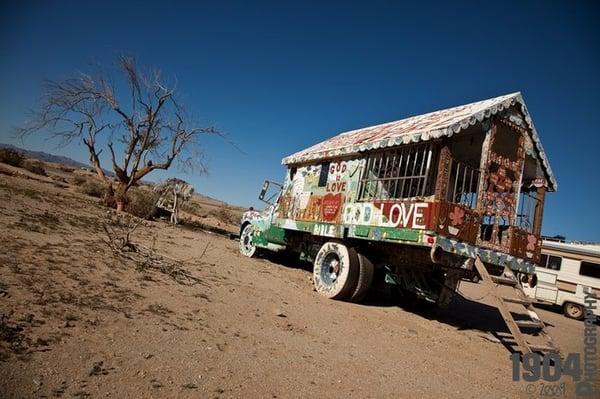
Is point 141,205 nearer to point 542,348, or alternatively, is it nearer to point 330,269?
point 330,269

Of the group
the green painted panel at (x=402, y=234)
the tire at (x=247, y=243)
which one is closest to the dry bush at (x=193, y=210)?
the tire at (x=247, y=243)

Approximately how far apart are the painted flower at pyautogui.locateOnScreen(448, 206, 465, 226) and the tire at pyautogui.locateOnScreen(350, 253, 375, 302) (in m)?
2.04

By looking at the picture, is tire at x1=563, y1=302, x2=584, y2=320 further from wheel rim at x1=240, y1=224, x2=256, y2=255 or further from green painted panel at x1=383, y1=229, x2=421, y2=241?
wheel rim at x1=240, y1=224, x2=256, y2=255

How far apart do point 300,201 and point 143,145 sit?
9.91 m

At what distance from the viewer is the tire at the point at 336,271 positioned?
757 centimetres

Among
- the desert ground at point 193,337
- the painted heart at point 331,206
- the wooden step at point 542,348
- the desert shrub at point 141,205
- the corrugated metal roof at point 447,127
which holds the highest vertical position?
the corrugated metal roof at point 447,127

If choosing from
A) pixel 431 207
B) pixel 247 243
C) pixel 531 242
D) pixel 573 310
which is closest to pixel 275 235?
pixel 247 243

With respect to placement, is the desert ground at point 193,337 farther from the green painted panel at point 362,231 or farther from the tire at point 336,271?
the green painted panel at point 362,231

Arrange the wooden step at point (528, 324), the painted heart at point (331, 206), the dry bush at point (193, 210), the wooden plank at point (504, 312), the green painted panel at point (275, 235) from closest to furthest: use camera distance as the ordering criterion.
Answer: the wooden plank at point (504, 312)
the wooden step at point (528, 324)
the painted heart at point (331, 206)
the green painted panel at point (275, 235)
the dry bush at point (193, 210)

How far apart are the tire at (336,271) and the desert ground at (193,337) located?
12.3 inches

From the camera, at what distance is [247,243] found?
1227cm

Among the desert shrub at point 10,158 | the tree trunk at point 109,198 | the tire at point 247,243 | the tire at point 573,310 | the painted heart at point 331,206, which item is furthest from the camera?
the desert shrub at point 10,158

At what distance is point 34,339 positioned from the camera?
295cm

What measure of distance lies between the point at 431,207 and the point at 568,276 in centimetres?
1269
